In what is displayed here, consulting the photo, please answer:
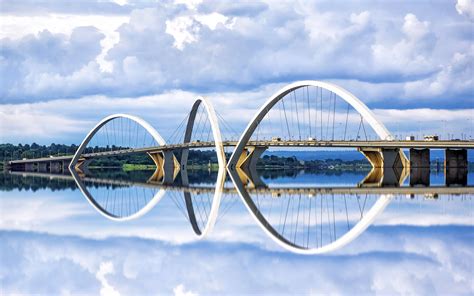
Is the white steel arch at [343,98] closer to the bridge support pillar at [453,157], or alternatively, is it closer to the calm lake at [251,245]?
the bridge support pillar at [453,157]

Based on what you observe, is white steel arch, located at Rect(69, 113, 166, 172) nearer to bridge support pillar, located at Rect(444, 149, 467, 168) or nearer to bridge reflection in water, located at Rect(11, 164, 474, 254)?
bridge support pillar, located at Rect(444, 149, 467, 168)

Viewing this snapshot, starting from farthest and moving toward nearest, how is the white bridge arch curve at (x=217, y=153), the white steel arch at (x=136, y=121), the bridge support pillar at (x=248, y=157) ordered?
the white steel arch at (x=136, y=121), the bridge support pillar at (x=248, y=157), the white bridge arch curve at (x=217, y=153)

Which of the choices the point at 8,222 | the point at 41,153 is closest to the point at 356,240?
the point at 8,222

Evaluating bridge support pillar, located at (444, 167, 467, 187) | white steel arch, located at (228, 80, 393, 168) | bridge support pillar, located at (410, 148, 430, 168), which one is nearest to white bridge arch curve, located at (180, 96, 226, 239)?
white steel arch, located at (228, 80, 393, 168)

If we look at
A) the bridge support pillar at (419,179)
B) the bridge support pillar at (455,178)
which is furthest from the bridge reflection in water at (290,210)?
the bridge support pillar at (455,178)

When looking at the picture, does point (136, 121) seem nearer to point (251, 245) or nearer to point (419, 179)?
point (419, 179)

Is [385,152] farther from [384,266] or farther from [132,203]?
[384,266]

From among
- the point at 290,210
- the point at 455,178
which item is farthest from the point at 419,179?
the point at 290,210

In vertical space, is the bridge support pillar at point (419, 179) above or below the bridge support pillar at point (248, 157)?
below

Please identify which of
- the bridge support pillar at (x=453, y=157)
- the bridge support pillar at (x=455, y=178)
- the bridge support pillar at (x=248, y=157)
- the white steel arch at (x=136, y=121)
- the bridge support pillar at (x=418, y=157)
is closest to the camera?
the bridge support pillar at (x=455, y=178)
